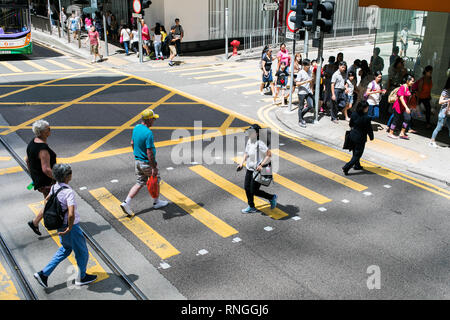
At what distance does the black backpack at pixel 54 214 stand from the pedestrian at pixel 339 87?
9526 millimetres

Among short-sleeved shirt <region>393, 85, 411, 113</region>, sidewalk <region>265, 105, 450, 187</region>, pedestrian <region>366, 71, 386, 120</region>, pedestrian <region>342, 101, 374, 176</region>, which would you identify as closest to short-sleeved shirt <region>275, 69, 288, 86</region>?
sidewalk <region>265, 105, 450, 187</region>

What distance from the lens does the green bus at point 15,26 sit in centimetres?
2255

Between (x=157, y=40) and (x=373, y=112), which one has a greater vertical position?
(x=157, y=40)

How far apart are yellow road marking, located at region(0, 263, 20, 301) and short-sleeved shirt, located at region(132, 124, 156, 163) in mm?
2708

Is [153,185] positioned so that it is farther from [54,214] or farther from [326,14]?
[326,14]

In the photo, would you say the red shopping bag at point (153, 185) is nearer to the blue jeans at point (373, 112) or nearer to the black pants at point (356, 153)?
the black pants at point (356, 153)

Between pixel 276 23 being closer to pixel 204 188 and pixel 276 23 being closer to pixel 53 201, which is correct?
pixel 204 188

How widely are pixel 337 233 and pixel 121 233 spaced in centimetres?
355

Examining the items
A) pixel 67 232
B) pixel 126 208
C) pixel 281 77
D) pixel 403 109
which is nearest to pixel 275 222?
pixel 126 208

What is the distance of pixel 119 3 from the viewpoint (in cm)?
3019

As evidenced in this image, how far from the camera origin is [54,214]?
5621 mm

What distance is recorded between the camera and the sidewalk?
10.4m

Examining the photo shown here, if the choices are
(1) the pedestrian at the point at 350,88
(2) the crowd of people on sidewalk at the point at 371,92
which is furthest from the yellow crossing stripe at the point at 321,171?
(1) the pedestrian at the point at 350,88

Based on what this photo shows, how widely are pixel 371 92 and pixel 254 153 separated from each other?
20.5 ft
